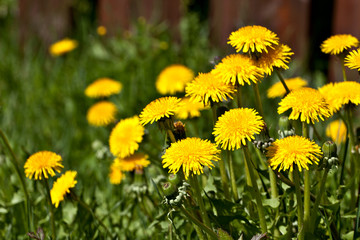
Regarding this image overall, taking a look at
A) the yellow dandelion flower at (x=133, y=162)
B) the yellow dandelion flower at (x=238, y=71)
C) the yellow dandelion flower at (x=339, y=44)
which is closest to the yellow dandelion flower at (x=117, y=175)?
the yellow dandelion flower at (x=133, y=162)

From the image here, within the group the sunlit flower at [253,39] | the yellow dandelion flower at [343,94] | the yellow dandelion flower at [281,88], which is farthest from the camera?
the yellow dandelion flower at [281,88]

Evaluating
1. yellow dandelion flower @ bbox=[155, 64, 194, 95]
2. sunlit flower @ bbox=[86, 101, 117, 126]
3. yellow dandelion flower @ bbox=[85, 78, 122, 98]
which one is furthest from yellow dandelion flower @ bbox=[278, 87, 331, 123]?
yellow dandelion flower @ bbox=[85, 78, 122, 98]

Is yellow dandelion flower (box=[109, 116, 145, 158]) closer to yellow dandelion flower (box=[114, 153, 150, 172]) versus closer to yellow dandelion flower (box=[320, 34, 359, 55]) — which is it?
yellow dandelion flower (box=[114, 153, 150, 172])

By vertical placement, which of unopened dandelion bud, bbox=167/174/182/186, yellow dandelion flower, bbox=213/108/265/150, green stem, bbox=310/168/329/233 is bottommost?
green stem, bbox=310/168/329/233

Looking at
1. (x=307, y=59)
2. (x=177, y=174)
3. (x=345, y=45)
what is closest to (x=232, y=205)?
(x=177, y=174)

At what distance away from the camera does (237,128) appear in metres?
1.33

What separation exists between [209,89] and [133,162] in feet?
1.92

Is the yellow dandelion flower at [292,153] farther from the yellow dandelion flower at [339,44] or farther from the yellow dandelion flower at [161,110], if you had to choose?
the yellow dandelion flower at [339,44]

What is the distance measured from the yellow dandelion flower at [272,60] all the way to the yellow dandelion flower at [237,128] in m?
0.15

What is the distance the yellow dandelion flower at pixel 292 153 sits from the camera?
1.31 metres

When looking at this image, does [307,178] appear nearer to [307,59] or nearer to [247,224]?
[247,224]

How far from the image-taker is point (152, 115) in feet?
4.73

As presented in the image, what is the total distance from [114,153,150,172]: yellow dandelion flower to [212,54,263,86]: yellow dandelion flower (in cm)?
55

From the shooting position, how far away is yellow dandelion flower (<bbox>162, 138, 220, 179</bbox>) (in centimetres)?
131
